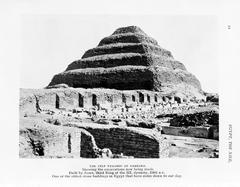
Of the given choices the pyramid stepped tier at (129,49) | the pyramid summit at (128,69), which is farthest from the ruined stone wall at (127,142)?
the pyramid stepped tier at (129,49)

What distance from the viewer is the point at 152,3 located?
9.66 m

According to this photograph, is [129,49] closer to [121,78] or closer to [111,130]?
[121,78]

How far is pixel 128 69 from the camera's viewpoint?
3072 centimetres

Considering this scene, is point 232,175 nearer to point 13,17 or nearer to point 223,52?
point 223,52

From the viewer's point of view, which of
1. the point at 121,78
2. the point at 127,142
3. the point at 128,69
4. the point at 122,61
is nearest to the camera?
the point at 127,142

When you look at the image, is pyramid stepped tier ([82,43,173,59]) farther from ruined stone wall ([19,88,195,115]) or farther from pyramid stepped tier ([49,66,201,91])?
ruined stone wall ([19,88,195,115])

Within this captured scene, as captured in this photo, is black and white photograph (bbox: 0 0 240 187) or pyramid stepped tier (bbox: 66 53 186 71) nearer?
black and white photograph (bbox: 0 0 240 187)

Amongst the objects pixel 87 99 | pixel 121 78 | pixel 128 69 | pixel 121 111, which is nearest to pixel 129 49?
pixel 128 69

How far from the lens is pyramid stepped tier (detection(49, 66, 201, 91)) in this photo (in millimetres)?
30133

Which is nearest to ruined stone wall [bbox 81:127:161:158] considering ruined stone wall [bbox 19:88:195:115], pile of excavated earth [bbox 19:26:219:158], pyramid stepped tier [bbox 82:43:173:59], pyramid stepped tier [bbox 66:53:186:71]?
pile of excavated earth [bbox 19:26:219:158]

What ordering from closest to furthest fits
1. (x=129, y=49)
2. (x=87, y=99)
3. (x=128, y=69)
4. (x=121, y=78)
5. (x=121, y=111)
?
(x=121, y=111)
(x=87, y=99)
(x=121, y=78)
(x=128, y=69)
(x=129, y=49)

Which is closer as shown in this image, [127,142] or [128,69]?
[127,142]

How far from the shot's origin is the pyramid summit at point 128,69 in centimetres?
3028

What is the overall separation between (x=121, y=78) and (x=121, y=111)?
36.3 ft
